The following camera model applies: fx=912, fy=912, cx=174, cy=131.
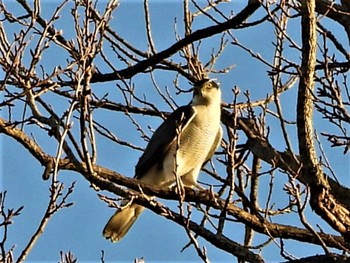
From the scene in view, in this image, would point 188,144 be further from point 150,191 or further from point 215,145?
point 150,191

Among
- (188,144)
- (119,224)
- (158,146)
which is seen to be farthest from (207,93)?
(119,224)

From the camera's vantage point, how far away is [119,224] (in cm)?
743

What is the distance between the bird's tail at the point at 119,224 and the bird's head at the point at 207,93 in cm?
114

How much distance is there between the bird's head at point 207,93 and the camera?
7723 mm

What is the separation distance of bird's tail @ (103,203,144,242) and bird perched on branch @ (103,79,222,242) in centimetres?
45

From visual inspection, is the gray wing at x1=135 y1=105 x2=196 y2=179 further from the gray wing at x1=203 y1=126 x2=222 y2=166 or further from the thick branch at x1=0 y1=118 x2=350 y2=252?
the thick branch at x1=0 y1=118 x2=350 y2=252

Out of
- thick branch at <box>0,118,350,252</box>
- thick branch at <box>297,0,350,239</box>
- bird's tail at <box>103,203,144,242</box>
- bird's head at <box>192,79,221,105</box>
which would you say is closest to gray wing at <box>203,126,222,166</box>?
bird's head at <box>192,79,221,105</box>

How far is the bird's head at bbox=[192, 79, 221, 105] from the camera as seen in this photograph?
7723 millimetres

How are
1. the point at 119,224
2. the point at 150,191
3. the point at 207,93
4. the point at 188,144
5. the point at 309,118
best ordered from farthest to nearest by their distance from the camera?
the point at 188,144, the point at 207,93, the point at 119,224, the point at 150,191, the point at 309,118

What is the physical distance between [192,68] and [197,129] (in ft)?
2.88

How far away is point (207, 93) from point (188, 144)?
1.63 ft

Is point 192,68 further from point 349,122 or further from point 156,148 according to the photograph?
point 349,122

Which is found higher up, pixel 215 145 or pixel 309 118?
pixel 215 145

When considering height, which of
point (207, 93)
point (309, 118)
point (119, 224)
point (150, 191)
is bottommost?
point (309, 118)
